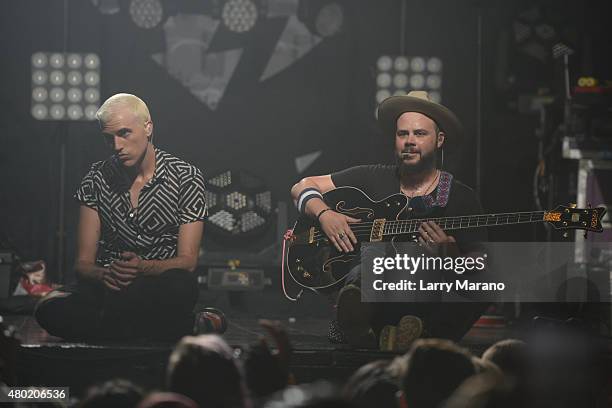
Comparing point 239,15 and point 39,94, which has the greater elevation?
point 239,15

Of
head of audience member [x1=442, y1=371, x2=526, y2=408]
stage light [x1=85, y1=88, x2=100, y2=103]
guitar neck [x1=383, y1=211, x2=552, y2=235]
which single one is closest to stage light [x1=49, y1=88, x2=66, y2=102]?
stage light [x1=85, y1=88, x2=100, y2=103]

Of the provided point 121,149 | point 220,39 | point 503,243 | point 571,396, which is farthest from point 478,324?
point 571,396

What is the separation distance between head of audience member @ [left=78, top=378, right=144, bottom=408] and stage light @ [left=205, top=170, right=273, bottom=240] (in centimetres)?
539

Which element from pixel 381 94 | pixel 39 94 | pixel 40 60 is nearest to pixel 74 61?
pixel 40 60

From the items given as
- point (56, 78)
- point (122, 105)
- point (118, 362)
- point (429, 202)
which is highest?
point (56, 78)

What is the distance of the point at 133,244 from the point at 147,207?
0.62ft

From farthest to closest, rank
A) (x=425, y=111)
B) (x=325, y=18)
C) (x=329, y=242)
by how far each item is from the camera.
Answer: (x=325, y=18) → (x=425, y=111) → (x=329, y=242)

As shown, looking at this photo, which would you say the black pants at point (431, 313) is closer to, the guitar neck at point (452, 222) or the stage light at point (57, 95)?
the guitar neck at point (452, 222)

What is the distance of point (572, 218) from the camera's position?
473 cm

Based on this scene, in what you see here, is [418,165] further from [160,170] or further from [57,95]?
[57,95]

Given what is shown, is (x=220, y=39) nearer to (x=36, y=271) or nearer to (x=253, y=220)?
(x=253, y=220)

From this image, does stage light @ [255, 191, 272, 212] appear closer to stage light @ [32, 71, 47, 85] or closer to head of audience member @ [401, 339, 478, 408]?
stage light @ [32, 71, 47, 85]

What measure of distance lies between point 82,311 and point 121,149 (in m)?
0.78

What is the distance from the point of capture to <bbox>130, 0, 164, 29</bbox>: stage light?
7809mm
